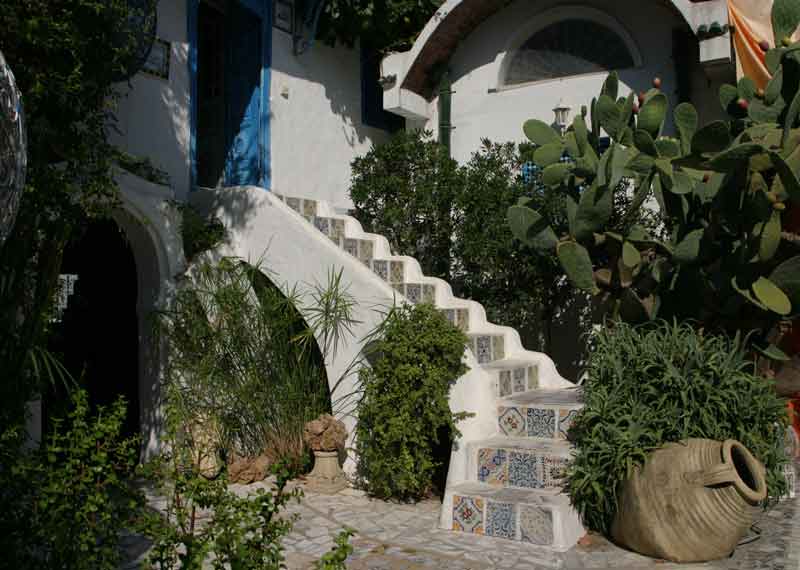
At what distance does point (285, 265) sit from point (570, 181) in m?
2.59

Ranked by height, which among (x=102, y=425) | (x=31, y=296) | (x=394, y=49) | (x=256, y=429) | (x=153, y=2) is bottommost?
(x=256, y=429)

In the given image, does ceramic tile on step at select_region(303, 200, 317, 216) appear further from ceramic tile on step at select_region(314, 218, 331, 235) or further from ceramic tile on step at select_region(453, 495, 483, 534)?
ceramic tile on step at select_region(453, 495, 483, 534)

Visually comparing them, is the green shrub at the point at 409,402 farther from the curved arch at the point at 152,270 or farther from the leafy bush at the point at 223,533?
the leafy bush at the point at 223,533

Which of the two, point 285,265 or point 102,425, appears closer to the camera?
point 102,425

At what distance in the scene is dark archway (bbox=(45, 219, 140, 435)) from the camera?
8047mm

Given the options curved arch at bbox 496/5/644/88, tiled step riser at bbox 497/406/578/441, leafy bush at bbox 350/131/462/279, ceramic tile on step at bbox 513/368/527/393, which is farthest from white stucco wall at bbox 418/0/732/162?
tiled step riser at bbox 497/406/578/441

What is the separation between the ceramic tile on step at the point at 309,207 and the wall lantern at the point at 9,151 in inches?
245

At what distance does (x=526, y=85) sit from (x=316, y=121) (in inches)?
98.6

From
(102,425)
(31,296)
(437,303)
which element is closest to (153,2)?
(31,296)

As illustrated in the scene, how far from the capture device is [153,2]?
6.02m

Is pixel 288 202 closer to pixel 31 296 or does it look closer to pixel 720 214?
pixel 31 296

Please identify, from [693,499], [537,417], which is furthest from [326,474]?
[693,499]

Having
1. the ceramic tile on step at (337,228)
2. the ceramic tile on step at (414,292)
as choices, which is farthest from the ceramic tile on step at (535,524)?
the ceramic tile on step at (337,228)

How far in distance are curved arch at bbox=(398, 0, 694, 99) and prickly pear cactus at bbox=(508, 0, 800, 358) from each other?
3.32 m
